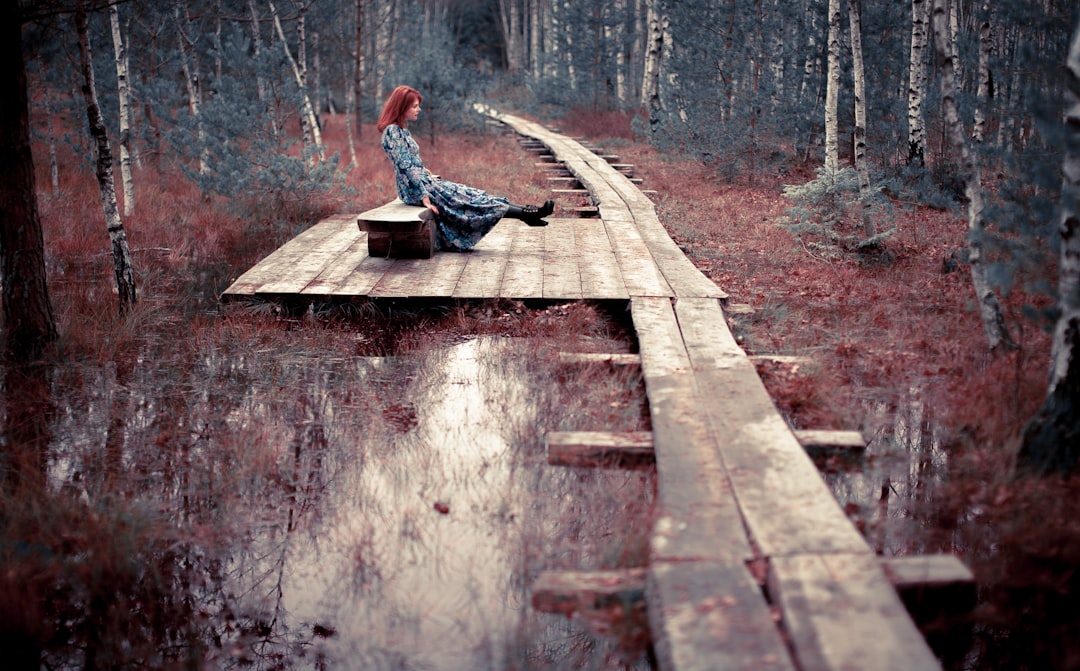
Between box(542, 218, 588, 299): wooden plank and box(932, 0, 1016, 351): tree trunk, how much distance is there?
246cm

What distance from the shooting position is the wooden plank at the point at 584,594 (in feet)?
8.70

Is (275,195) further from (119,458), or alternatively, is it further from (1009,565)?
(1009,565)

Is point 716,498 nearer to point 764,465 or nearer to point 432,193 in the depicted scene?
point 764,465

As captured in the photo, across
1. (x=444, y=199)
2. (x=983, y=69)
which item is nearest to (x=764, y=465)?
(x=444, y=199)

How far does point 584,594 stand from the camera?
2.65 m

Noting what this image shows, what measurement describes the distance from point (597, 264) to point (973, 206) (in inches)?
115

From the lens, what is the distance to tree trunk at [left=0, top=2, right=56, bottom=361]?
469 cm

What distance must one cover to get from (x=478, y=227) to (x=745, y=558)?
5.32m

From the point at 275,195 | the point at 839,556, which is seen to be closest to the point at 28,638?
the point at 839,556

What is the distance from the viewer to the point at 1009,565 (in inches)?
119

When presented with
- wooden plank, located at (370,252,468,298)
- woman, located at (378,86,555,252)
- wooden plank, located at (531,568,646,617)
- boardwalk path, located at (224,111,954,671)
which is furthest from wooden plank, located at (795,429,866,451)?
woman, located at (378,86,555,252)

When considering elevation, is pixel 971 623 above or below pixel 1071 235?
below

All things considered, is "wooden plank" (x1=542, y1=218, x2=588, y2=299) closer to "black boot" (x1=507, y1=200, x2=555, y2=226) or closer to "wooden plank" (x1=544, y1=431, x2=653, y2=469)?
"black boot" (x1=507, y1=200, x2=555, y2=226)

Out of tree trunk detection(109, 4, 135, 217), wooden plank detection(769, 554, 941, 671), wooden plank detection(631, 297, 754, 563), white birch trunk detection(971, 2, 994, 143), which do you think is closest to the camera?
wooden plank detection(769, 554, 941, 671)
